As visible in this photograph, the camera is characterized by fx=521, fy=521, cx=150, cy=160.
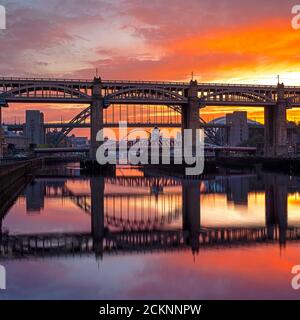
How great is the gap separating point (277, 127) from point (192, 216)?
68.3 meters

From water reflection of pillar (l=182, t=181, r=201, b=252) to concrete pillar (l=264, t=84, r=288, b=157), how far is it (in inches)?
1944

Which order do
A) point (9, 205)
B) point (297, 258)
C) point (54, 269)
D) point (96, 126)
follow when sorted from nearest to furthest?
1. point (54, 269)
2. point (297, 258)
3. point (9, 205)
4. point (96, 126)

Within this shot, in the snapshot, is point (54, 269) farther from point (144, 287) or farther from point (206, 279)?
point (206, 279)

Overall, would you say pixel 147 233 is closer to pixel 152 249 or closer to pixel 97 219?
pixel 152 249

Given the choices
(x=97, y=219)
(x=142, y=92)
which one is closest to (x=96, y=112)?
(x=142, y=92)

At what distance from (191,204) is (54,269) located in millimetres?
22926

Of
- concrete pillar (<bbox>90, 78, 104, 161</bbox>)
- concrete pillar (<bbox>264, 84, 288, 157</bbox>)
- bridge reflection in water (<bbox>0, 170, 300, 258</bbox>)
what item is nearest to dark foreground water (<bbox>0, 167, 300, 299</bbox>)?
bridge reflection in water (<bbox>0, 170, 300, 258</bbox>)

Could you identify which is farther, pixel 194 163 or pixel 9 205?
pixel 194 163

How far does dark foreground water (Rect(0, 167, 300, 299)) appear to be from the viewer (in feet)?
58.3

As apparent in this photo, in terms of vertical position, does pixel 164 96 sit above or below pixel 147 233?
above

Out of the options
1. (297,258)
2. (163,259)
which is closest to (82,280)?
(163,259)

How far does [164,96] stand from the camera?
9288 cm
